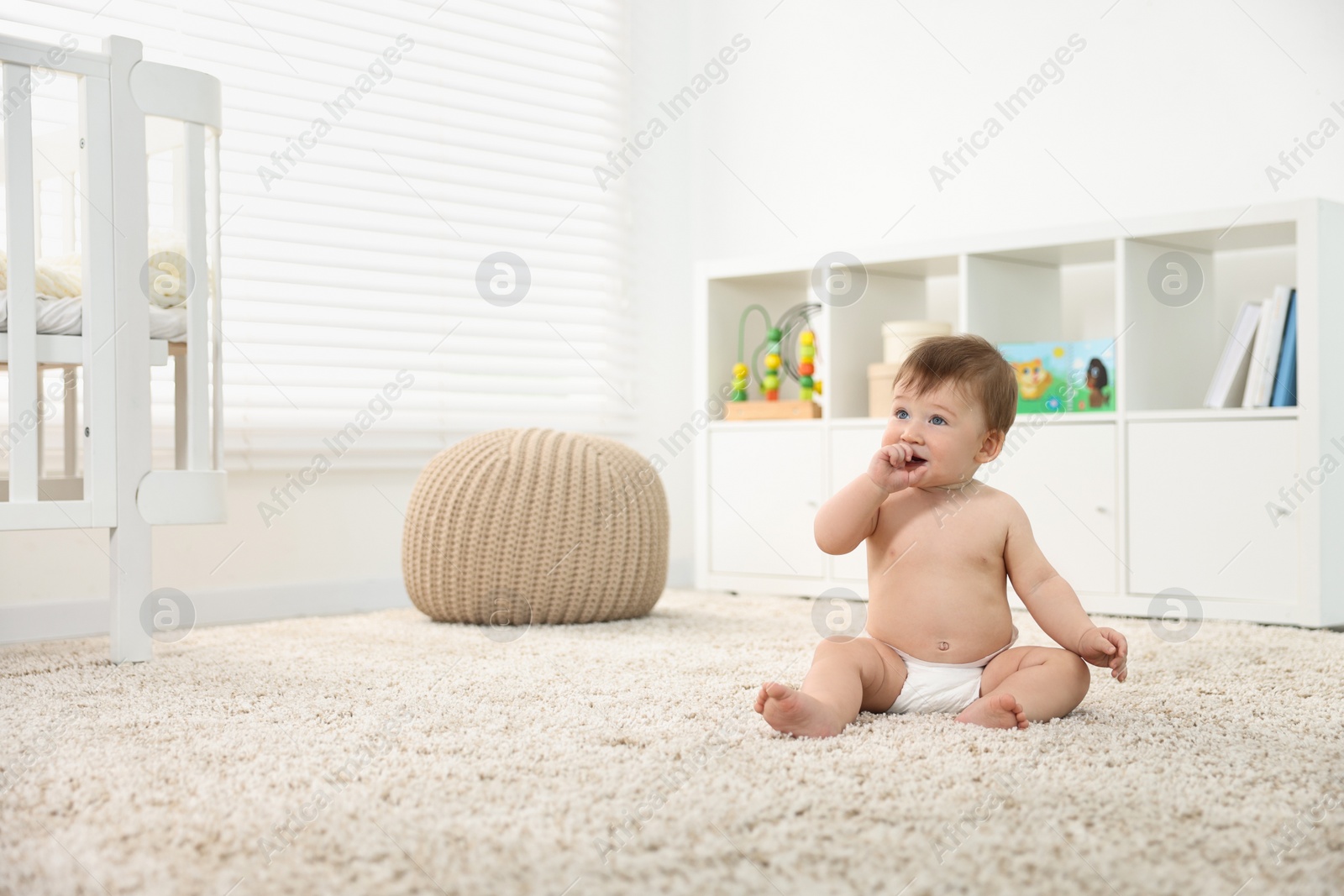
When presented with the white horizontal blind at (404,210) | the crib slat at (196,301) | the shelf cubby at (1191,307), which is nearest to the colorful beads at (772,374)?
the white horizontal blind at (404,210)

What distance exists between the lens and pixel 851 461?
7.56 ft

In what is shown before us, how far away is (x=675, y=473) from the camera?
9.89 ft

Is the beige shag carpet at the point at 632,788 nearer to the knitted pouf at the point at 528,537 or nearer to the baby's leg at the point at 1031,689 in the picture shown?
the baby's leg at the point at 1031,689

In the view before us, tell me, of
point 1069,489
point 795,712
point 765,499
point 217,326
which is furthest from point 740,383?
point 795,712

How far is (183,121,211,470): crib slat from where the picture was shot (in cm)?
155

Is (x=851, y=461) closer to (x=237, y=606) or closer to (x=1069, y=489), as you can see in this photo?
(x=1069, y=489)

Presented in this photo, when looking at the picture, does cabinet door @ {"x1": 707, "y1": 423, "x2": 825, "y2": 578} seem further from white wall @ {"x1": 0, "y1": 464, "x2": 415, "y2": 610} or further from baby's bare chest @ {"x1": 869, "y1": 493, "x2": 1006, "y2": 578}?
baby's bare chest @ {"x1": 869, "y1": 493, "x2": 1006, "y2": 578}

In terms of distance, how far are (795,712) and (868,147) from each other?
203cm

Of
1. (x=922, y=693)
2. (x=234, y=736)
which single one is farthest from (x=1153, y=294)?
(x=234, y=736)

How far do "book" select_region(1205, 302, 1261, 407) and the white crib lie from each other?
162 cm

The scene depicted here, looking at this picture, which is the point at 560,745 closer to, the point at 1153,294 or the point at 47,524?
the point at 47,524

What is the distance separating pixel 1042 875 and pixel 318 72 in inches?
85.2

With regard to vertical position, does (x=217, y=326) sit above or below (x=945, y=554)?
above

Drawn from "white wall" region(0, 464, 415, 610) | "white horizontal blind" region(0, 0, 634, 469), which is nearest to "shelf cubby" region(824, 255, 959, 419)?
"white horizontal blind" region(0, 0, 634, 469)
